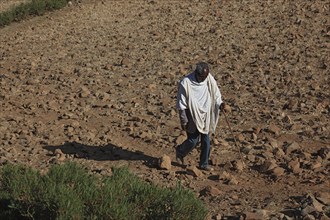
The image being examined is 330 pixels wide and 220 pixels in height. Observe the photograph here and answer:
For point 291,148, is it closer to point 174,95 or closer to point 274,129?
point 274,129

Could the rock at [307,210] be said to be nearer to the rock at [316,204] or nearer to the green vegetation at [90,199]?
the rock at [316,204]

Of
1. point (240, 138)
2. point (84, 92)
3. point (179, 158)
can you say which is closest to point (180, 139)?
point (240, 138)

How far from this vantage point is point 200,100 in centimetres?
768

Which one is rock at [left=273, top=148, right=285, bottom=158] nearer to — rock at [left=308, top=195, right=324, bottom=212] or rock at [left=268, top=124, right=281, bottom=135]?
rock at [left=268, top=124, right=281, bottom=135]

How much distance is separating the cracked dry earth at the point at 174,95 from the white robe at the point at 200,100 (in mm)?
576

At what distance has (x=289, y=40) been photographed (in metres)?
13.4

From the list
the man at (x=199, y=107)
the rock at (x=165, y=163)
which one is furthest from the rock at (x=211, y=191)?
the rock at (x=165, y=163)

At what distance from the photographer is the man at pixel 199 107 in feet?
24.6

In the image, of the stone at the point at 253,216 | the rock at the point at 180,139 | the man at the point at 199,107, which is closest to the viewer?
the stone at the point at 253,216

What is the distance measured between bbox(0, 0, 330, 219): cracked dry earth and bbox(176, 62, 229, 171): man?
254 mm

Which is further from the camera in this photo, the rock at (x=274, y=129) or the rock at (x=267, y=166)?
the rock at (x=274, y=129)

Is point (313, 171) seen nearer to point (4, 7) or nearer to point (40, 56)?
point (40, 56)

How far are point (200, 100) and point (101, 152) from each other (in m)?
1.71

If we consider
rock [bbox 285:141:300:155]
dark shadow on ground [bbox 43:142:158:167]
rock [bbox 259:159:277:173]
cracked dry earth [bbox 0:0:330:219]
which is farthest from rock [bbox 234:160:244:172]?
dark shadow on ground [bbox 43:142:158:167]
